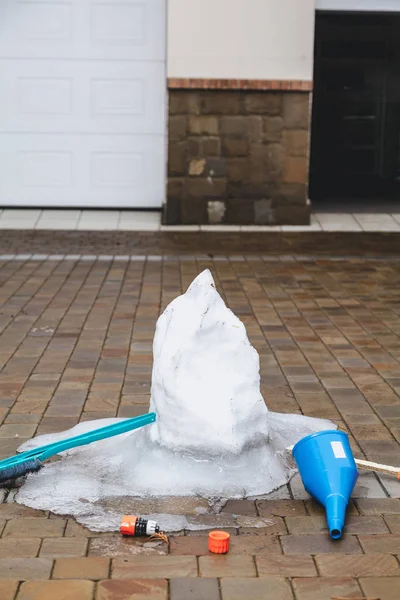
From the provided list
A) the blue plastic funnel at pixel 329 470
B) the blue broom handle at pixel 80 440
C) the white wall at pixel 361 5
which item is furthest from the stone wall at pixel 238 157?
the blue plastic funnel at pixel 329 470

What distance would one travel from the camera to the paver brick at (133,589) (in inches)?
122

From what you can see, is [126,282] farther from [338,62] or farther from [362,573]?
[338,62]

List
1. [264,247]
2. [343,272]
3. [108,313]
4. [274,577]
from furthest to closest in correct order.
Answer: [264,247]
[343,272]
[108,313]
[274,577]

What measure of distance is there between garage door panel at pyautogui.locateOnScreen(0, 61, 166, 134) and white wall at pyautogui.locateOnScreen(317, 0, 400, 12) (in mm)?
2045

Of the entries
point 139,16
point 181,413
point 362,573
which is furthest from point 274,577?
point 139,16

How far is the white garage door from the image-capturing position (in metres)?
11.6

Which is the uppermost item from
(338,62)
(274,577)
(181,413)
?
(338,62)

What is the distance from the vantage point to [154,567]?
3309mm

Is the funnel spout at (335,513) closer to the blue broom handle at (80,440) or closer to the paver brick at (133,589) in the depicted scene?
the paver brick at (133,589)

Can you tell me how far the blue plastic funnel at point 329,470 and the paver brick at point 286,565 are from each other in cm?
22

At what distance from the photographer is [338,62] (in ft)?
50.6

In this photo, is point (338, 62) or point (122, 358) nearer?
point (122, 358)

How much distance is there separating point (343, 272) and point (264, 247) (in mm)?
1445

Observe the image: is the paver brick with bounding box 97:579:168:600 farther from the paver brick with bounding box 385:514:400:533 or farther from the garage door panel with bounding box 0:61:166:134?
the garage door panel with bounding box 0:61:166:134
